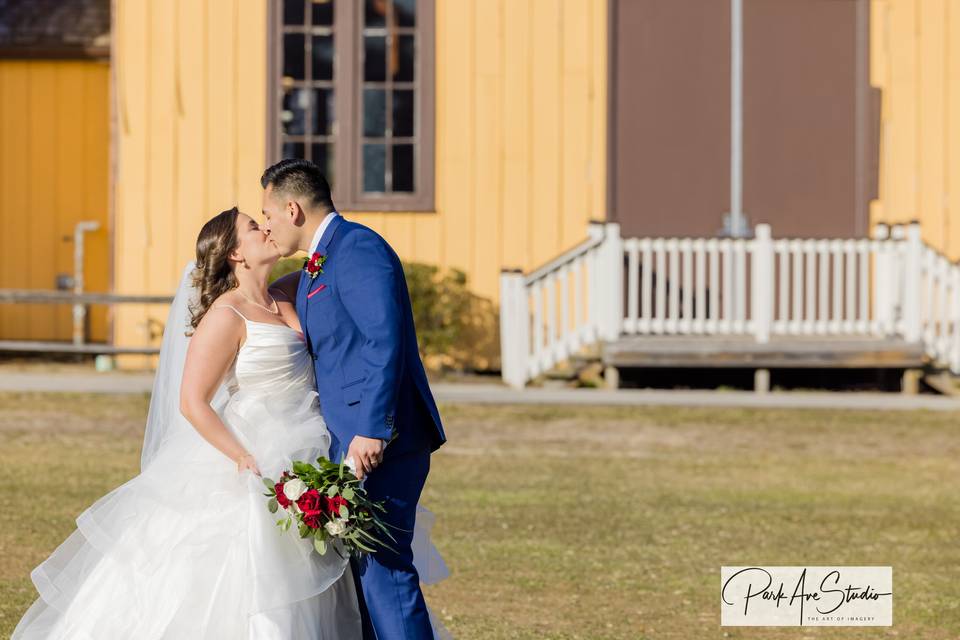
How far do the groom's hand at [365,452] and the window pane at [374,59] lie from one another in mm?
11473

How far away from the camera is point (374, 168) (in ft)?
54.0

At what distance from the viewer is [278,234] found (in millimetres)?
5453

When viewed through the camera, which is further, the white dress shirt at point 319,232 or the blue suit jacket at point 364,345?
the white dress shirt at point 319,232

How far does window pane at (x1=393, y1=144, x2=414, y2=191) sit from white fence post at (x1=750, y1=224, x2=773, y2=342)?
3.55 m

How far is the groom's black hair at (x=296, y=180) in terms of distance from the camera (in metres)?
5.39

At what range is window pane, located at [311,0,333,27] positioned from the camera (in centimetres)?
1634

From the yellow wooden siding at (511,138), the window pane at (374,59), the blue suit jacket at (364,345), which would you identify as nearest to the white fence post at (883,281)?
the yellow wooden siding at (511,138)

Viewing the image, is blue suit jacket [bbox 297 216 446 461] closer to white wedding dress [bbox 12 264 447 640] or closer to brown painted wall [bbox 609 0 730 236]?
white wedding dress [bbox 12 264 447 640]

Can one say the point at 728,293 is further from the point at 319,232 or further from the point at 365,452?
the point at 365,452

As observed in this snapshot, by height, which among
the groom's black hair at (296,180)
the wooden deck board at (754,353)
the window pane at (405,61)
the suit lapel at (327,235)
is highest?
the window pane at (405,61)

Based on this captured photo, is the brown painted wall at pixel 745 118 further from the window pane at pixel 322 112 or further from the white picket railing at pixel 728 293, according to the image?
the window pane at pixel 322 112

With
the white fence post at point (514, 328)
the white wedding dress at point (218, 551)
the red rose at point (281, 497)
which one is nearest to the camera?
the red rose at point (281, 497)

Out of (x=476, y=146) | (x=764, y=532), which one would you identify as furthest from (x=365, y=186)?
(x=764, y=532)

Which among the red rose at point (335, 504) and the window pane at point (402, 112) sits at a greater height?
the window pane at point (402, 112)
